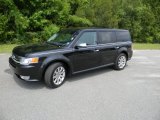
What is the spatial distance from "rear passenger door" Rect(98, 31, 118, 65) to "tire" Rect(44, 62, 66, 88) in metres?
1.64

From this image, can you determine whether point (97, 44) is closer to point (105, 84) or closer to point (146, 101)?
point (105, 84)

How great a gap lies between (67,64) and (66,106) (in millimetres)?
1602

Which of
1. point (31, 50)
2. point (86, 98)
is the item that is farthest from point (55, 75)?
point (86, 98)

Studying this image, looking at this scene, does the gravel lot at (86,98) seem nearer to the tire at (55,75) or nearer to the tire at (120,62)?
the tire at (55,75)

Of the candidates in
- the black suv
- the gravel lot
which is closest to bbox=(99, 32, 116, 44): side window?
the black suv

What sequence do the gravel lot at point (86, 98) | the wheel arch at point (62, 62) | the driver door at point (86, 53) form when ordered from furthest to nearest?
the driver door at point (86, 53) → the wheel arch at point (62, 62) → the gravel lot at point (86, 98)

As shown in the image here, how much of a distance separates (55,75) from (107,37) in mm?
2561

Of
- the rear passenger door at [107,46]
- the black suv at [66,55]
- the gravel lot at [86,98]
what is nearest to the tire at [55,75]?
the black suv at [66,55]

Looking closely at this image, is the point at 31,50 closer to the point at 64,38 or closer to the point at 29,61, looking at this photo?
the point at 29,61

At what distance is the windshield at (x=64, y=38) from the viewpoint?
6255 millimetres

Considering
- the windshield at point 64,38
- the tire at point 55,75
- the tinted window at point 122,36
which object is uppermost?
the windshield at point 64,38

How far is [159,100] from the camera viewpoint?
5219mm

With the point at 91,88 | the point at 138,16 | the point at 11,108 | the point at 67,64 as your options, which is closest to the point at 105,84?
the point at 91,88

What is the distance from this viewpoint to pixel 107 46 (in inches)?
282
